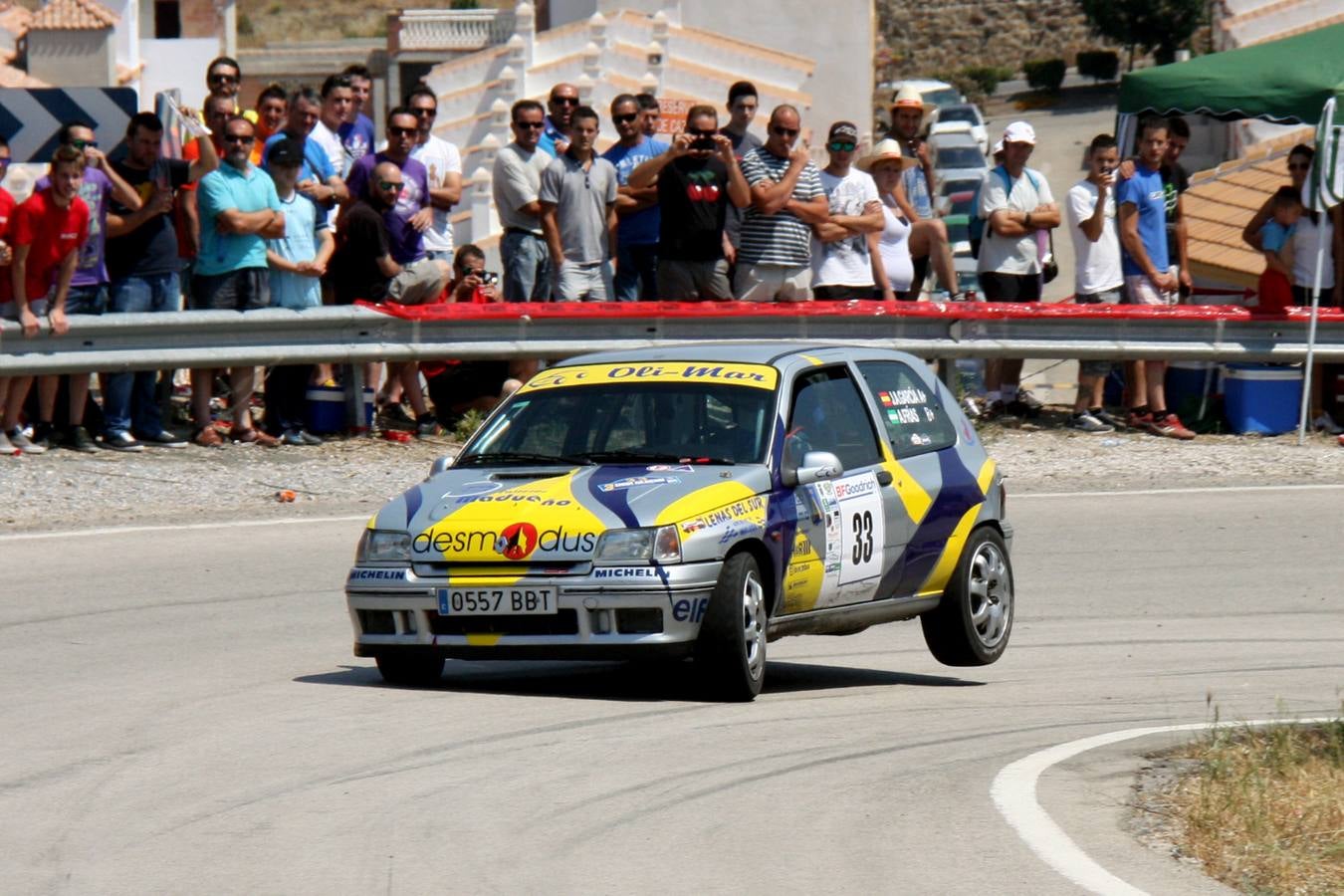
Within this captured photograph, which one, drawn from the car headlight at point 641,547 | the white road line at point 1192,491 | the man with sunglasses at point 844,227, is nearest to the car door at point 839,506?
the car headlight at point 641,547

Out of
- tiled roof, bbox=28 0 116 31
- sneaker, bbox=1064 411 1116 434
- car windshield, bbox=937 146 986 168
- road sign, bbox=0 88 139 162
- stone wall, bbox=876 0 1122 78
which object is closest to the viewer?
road sign, bbox=0 88 139 162

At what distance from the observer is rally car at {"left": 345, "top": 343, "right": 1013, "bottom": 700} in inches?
341

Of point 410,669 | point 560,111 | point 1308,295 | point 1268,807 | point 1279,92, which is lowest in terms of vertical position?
point 410,669

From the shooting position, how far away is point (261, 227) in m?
15.0

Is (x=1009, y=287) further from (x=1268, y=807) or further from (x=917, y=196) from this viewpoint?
(x=1268, y=807)

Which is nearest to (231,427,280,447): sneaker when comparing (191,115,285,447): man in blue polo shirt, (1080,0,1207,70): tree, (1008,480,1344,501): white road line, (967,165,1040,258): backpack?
(191,115,285,447): man in blue polo shirt

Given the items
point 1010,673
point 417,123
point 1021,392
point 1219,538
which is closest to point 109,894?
point 1010,673

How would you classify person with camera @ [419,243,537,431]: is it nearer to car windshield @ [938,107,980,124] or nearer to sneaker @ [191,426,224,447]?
sneaker @ [191,426,224,447]

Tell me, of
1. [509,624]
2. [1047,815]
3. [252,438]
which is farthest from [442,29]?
[1047,815]

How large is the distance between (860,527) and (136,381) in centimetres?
725

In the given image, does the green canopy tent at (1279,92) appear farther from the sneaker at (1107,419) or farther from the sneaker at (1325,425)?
the sneaker at (1107,419)

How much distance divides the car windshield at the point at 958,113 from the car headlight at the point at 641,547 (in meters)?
48.9

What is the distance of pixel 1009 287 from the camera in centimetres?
1750

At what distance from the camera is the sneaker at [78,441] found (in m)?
14.7
